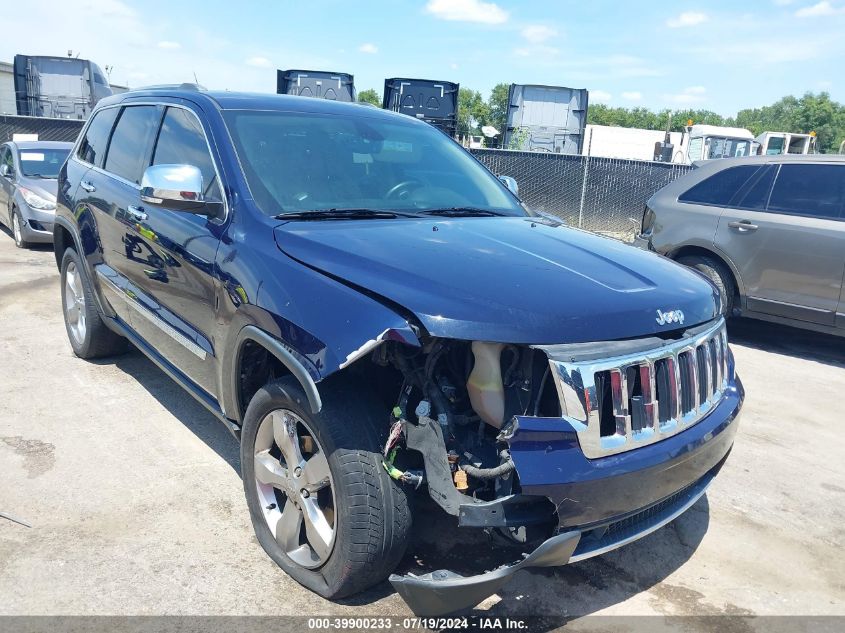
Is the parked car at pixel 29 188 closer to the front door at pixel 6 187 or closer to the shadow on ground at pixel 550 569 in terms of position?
the front door at pixel 6 187

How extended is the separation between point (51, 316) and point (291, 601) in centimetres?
519

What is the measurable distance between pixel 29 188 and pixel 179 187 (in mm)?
8426

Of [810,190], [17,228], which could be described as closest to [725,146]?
[810,190]

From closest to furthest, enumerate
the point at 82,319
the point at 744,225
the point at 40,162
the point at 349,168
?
1. the point at 349,168
2. the point at 82,319
3. the point at 744,225
4. the point at 40,162

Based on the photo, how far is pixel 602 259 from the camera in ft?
9.74

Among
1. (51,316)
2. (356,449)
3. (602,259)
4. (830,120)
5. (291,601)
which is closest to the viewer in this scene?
(356,449)

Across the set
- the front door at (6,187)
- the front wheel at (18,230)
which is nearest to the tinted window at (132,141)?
the front wheel at (18,230)

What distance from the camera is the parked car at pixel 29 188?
32.6 feet

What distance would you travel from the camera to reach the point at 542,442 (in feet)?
7.24

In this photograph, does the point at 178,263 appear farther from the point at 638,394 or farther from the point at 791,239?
the point at 791,239

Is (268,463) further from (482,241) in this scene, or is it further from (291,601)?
(482,241)

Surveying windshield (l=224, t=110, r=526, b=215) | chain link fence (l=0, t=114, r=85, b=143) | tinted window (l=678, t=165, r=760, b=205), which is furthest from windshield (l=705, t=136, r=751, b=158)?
windshield (l=224, t=110, r=526, b=215)

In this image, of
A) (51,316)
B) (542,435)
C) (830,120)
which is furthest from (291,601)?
(830,120)

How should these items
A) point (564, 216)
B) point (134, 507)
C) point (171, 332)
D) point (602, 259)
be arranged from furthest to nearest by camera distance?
1. point (564, 216)
2. point (171, 332)
3. point (134, 507)
4. point (602, 259)
